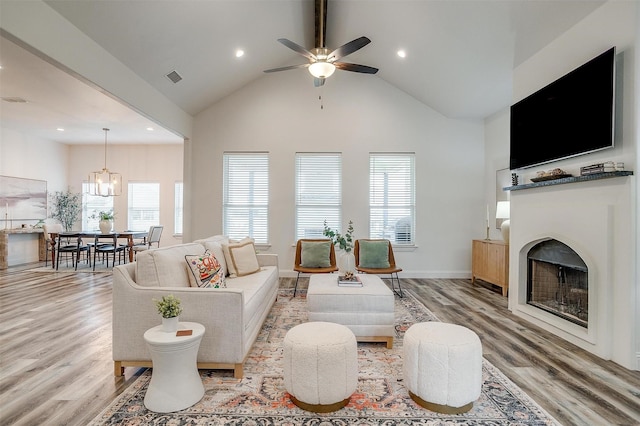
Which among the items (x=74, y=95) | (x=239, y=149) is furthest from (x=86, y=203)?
(x=239, y=149)

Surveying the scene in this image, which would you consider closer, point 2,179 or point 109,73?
point 109,73

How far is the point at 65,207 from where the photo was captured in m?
8.24

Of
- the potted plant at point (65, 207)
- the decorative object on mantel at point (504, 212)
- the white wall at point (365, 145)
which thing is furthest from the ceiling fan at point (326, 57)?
the potted plant at point (65, 207)

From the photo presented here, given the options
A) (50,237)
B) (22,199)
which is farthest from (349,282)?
(22,199)

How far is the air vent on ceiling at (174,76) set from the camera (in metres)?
4.63

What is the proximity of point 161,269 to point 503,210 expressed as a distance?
5007 mm

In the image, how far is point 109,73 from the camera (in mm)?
3729

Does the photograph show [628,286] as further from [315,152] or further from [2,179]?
[2,179]

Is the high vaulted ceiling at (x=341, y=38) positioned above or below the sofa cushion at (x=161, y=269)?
above

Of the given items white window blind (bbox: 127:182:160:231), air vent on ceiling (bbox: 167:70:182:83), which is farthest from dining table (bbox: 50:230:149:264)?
air vent on ceiling (bbox: 167:70:182:83)

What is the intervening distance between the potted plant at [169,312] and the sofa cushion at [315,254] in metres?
3.02

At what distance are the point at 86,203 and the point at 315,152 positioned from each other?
6956 mm

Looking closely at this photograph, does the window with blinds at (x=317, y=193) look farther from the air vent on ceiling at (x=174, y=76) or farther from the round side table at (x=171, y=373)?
the round side table at (x=171, y=373)

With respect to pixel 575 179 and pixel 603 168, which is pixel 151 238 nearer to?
Result: pixel 575 179
